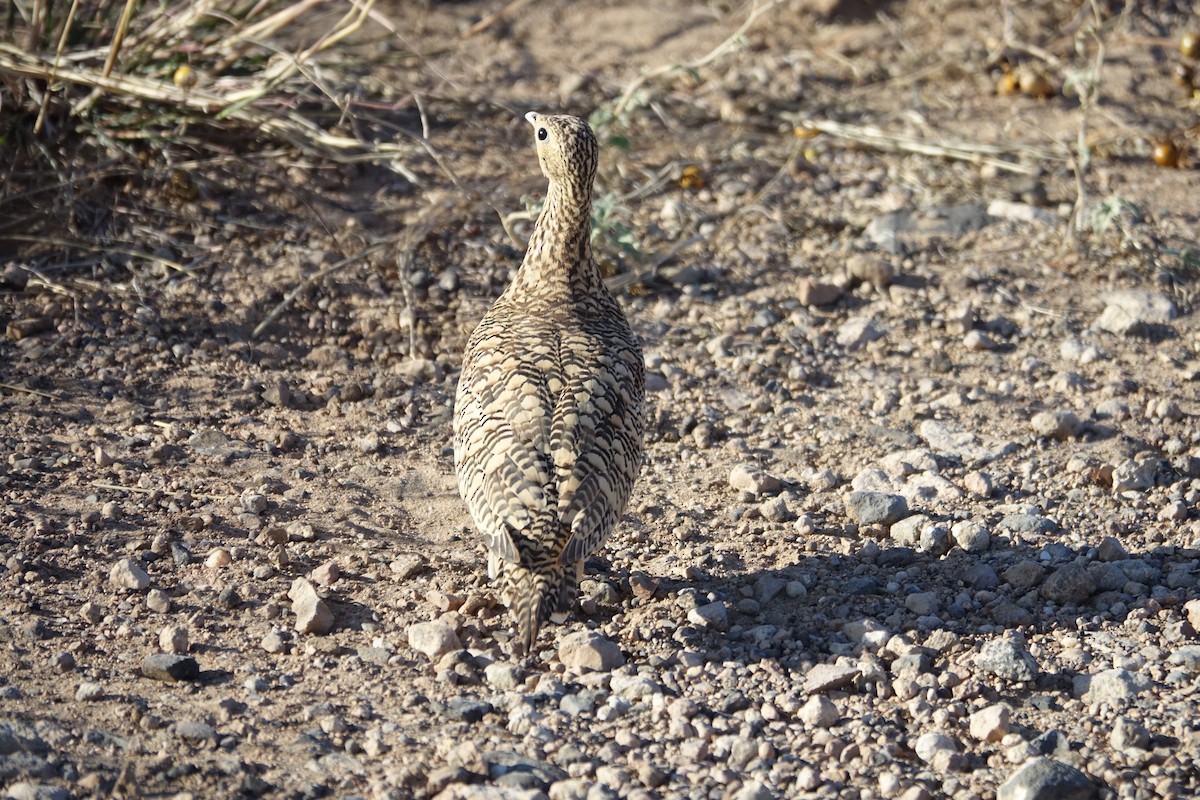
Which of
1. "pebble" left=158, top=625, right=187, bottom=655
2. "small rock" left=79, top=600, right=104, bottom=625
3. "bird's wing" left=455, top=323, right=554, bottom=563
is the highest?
"bird's wing" left=455, top=323, right=554, bottom=563

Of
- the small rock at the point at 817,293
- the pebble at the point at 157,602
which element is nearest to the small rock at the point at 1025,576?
the small rock at the point at 817,293

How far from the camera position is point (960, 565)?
4.63 meters

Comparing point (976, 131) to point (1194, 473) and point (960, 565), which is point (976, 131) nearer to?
point (1194, 473)

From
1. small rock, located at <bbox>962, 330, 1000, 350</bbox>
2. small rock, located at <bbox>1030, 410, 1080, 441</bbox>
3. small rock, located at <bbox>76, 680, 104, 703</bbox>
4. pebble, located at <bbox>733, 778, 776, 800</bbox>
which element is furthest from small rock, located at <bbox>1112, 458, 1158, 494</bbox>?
small rock, located at <bbox>76, 680, 104, 703</bbox>

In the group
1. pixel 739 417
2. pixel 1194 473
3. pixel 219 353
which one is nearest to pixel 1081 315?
pixel 1194 473

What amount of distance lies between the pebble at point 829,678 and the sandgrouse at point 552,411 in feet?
2.44

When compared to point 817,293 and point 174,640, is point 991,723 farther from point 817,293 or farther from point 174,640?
point 817,293

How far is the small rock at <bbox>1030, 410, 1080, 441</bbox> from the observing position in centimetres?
540

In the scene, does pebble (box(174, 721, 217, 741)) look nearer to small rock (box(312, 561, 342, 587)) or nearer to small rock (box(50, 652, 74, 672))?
small rock (box(50, 652, 74, 672))

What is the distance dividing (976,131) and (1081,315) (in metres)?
1.93

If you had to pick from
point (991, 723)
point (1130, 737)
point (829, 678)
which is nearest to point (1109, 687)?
point (1130, 737)

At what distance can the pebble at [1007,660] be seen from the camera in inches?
158

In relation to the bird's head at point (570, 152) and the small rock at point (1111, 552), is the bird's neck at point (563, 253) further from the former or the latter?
the small rock at point (1111, 552)

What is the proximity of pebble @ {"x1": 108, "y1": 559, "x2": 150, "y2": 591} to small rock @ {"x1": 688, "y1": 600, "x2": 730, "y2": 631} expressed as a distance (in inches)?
69.4
